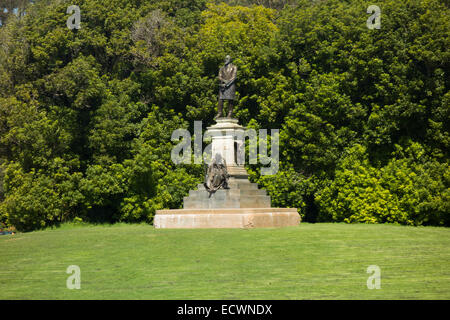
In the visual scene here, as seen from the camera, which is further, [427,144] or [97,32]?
[97,32]

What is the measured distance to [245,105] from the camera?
110 feet

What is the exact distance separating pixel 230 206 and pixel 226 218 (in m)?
2.04

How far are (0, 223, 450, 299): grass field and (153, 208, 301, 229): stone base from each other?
2.99m

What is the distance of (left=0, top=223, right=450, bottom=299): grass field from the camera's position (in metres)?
8.87

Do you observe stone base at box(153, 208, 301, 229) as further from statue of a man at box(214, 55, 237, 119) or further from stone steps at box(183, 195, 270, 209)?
statue of a man at box(214, 55, 237, 119)

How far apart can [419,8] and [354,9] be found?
4.27 meters

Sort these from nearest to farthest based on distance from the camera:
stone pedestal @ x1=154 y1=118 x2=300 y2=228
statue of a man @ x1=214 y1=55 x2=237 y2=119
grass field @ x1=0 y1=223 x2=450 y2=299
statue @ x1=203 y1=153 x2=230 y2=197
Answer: grass field @ x1=0 y1=223 x2=450 y2=299 < stone pedestal @ x1=154 y1=118 x2=300 y2=228 < statue @ x1=203 y1=153 x2=230 y2=197 < statue of a man @ x1=214 y1=55 x2=237 y2=119

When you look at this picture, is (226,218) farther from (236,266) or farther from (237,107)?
(237,107)

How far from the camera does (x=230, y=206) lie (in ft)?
73.3

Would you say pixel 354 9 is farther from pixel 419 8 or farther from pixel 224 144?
pixel 224 144

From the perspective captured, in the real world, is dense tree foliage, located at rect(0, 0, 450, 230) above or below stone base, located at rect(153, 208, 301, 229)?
above

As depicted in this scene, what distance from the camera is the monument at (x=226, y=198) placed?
20.4 metres

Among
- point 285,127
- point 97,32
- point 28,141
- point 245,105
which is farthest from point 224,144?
point 97,32

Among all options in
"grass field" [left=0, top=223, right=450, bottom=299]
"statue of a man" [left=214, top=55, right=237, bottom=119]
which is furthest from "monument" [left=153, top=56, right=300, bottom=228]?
"grass field" [left=0, top=223, right=450, bottom=299]
